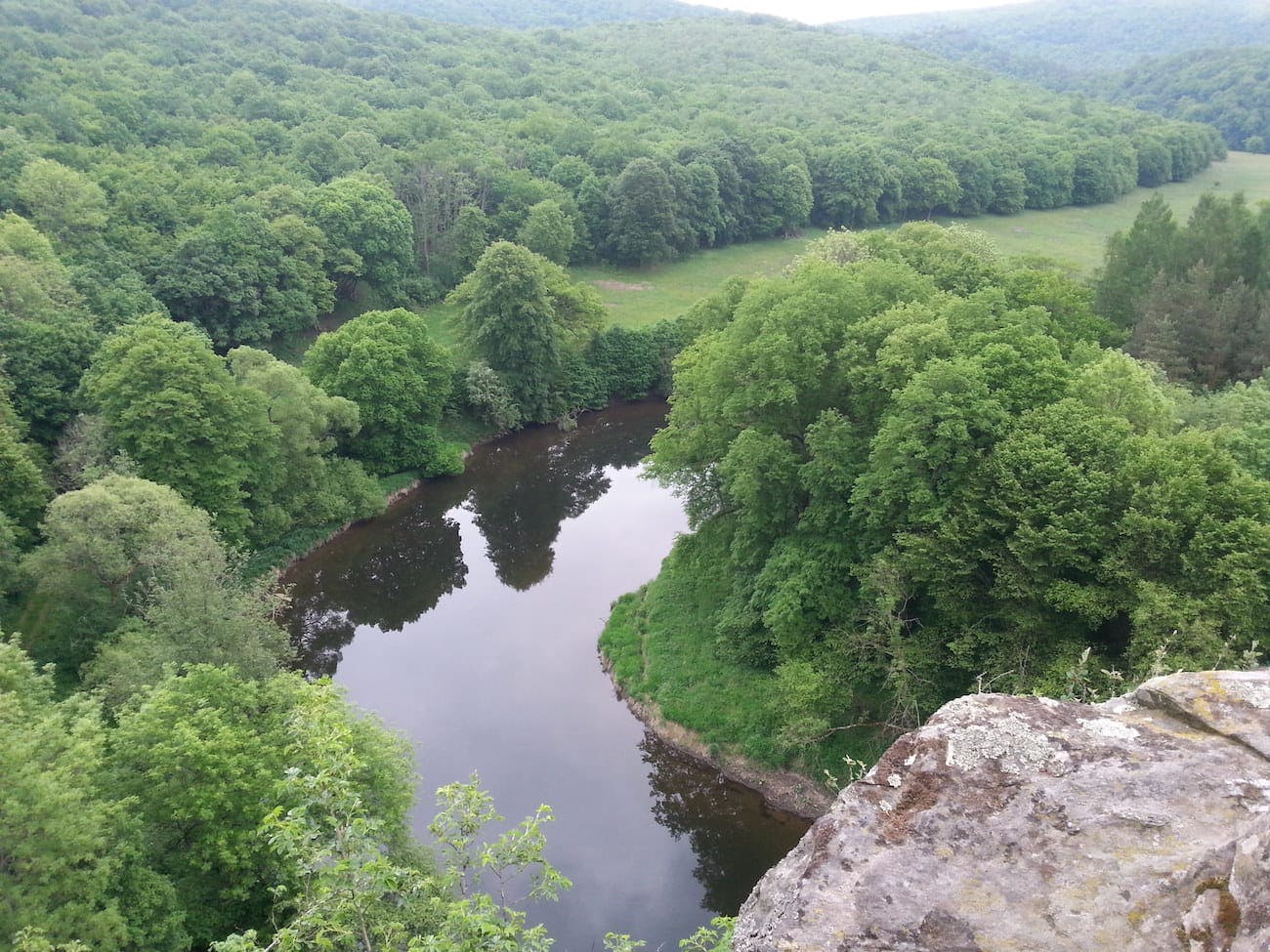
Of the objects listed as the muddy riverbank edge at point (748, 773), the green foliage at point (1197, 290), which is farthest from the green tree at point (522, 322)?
the green foliage at point (1197, 290)

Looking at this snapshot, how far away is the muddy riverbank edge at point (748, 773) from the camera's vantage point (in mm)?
27750

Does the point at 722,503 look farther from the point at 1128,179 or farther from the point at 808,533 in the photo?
the point at 1128,179

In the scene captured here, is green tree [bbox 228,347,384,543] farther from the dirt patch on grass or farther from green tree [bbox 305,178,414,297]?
the dirt patch on grass

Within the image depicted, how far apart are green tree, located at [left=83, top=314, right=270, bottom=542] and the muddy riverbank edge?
2041 centimetres

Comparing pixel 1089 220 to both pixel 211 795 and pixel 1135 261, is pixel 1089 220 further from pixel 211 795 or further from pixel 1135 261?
pixel 211 795

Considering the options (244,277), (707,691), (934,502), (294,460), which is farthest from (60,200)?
(934,502)

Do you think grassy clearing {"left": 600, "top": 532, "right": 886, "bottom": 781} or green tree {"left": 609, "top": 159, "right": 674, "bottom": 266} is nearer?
grassy clearing {"left": 600, "top": 532, "right": 886, "bottom": 781}

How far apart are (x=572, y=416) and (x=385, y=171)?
1348 inches

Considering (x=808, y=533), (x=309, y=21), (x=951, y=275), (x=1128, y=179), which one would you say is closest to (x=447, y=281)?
(x=951, y=275)

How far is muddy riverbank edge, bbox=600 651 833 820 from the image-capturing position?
27.8m

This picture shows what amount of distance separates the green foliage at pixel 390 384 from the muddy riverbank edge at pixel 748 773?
23.4 m

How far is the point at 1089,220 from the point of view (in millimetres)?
100812

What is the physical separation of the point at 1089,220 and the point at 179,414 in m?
103

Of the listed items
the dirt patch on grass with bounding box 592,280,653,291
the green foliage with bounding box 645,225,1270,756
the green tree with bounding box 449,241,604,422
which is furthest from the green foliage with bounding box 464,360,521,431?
the dirt patch on grass with bounding box 592,280,653,291
